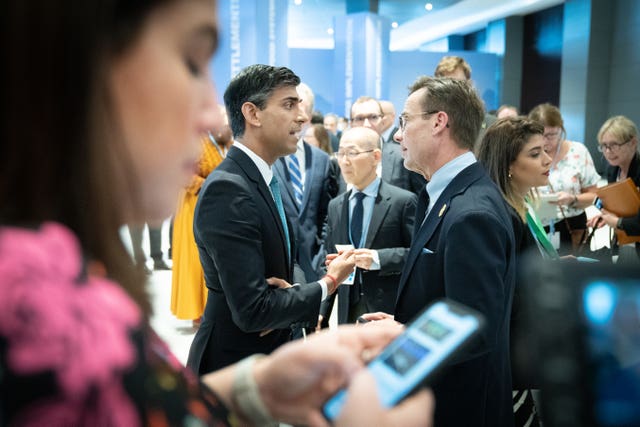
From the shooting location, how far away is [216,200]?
176cm

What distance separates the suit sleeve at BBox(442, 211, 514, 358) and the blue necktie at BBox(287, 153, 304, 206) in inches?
92.7

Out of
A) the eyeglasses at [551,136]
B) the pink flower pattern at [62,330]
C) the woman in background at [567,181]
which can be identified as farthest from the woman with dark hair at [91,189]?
the eyeglasses at [551,136]

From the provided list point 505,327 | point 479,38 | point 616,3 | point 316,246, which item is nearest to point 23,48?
point 505,327

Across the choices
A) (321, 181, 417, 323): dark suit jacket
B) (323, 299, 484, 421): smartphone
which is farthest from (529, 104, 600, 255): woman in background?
(323, 299, 484, 421): smartphone

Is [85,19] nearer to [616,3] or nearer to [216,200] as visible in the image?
[216,200]

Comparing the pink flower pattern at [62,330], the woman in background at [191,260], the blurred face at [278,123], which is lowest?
the woman in background at [191,260]

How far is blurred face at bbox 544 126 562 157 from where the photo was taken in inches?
174

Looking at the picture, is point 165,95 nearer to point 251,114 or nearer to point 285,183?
point 251,114

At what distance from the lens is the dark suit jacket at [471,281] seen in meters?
1.62

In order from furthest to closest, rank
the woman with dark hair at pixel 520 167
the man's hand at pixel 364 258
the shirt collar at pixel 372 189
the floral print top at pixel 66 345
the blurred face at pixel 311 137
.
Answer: the blurred face at pixel 311 137
the shirt collar at pixel 372 189
the man's hand at pixel 364 258
the woman with dark hair at pixel 520 167
the floral print top at pixel 66 345

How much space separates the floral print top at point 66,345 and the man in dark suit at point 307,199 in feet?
10.4

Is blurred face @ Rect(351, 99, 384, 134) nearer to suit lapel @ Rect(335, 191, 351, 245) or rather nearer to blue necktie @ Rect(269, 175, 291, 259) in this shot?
suit lapel @ Rect(335, 191, 351, 245)

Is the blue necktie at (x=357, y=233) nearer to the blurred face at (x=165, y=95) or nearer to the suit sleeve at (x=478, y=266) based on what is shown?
the suit sleeve at (x=478, y=266)

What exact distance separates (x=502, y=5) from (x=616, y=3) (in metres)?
3.97
